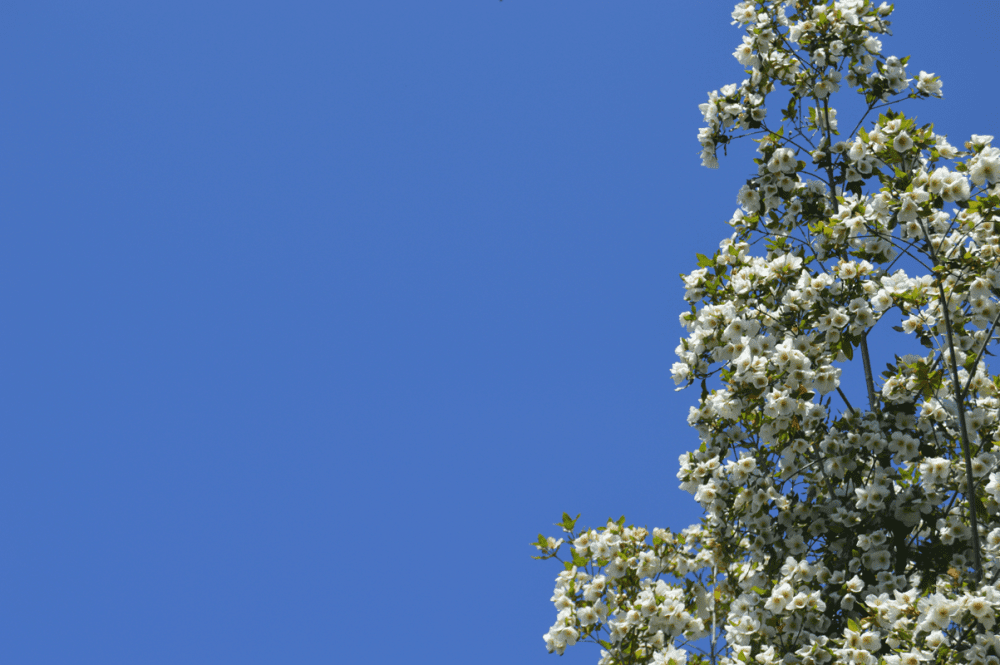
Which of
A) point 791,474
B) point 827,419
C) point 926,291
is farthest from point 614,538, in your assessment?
point 926,291

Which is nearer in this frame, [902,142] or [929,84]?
[902,142]

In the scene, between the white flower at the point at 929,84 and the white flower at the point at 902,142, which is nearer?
the white flower at the point at 902,142

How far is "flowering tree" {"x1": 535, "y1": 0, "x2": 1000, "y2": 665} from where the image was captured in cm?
446

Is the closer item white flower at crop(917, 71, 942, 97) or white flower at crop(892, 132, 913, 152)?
white flower at crop(892, 132, 913, 152)

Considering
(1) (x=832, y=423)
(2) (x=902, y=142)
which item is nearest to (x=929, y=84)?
(2) (x=902, y=142)

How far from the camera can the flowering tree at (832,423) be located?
446cm

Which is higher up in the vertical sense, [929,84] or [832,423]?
[929,84]

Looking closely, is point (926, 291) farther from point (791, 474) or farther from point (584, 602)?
point (584, 602)

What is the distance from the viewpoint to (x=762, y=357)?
4.69 metres

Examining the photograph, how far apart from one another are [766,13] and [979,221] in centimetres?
242

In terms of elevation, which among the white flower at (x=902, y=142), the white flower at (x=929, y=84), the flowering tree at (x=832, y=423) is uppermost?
the white flower at (x=929, y=84)

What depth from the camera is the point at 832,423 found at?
16.8 feet

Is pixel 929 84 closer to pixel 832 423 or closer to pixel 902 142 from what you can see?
pixel 902 142

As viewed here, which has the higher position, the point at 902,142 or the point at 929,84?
the point at 929,84
